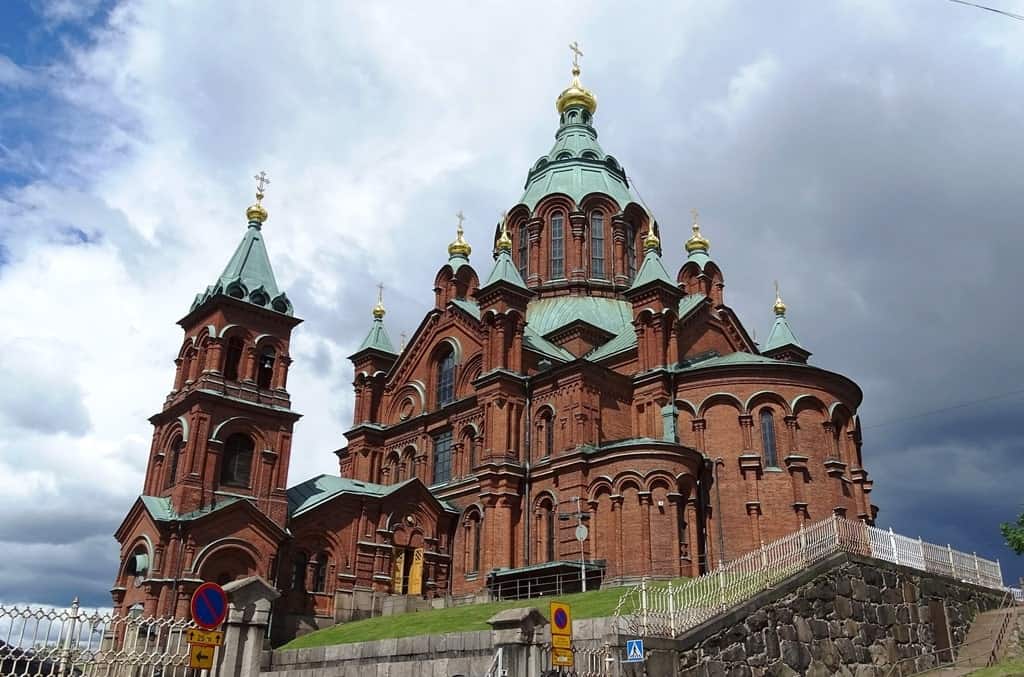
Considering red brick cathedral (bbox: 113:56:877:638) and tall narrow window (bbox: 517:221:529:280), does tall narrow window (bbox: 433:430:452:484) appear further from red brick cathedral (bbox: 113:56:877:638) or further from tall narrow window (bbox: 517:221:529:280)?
tall narrow window (bbox: 517:221:529:280)

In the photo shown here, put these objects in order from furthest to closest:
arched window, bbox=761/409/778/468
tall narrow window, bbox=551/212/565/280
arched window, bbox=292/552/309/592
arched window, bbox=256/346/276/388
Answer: tall narrow window, bbox=551/212/565/280 → arched window, bbox=256/346/276/388 → arched window, bbox=761/409/778/468 → arched window, bbox=292/552/309/592

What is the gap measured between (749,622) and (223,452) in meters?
21.2

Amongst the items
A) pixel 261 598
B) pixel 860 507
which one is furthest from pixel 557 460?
pixel 261 598

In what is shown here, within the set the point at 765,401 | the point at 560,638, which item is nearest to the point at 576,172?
the point at 765,401

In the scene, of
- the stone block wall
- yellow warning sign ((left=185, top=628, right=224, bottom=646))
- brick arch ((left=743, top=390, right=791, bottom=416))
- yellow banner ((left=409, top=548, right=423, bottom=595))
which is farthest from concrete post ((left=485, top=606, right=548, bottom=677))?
yellow banner ((left=409, top=548, right=423, bottom=595))

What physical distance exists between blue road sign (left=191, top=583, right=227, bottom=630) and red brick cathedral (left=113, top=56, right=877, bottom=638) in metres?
19.4

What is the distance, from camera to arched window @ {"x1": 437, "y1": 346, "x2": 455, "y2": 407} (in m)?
39.0

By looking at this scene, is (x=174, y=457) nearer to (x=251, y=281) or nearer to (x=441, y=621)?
(x=251, y=281)

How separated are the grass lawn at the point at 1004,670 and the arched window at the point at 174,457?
25.6 meters

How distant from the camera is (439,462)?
3819 cm

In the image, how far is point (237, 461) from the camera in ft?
105

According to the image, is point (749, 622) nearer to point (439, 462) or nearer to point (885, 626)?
point (885, 626)

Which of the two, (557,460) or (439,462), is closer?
(557,460)

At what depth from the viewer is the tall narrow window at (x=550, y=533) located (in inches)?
1247
